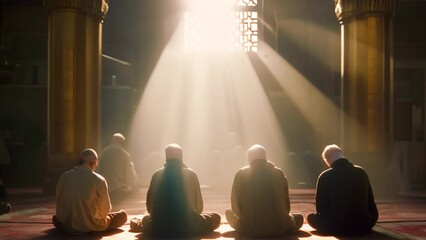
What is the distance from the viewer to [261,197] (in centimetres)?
603

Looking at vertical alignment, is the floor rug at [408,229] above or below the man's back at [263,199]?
below

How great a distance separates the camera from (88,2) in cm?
1065

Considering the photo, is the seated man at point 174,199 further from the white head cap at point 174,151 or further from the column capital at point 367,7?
the column capital at point 367,7

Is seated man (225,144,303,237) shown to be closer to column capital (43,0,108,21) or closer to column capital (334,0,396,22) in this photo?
column capital (334,0,396,22)

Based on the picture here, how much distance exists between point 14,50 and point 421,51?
7769 mm

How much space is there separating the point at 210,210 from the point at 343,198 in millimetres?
2849

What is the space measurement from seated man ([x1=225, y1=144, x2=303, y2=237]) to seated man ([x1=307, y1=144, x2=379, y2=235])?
1.17 feet

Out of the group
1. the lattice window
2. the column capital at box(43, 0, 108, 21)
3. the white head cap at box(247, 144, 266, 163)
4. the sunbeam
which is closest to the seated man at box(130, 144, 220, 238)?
the white head cap at box(247, 144, 266, 163)

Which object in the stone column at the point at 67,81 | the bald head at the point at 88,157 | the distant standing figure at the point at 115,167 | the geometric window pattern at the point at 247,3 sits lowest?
the distant standing figure at the point at 115,167

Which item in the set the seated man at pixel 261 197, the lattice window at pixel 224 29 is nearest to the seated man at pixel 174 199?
the seated man at pixel 261 197

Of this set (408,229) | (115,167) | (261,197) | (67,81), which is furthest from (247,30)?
(261,197)

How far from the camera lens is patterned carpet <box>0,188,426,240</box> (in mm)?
6367

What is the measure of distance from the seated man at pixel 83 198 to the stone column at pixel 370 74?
213 inches

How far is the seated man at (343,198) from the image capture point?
6.11 m
